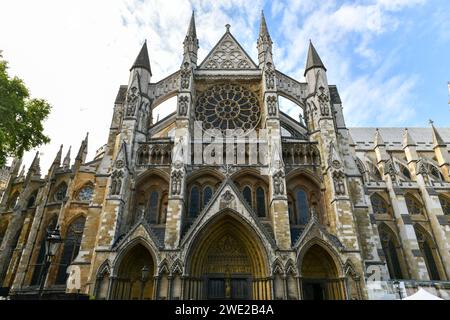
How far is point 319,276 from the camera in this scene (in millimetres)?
15953

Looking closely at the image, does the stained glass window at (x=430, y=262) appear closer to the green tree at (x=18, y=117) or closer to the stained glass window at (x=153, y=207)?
the stained glass window at (x=153, y=207)

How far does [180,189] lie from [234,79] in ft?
32.4

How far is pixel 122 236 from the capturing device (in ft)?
53.1

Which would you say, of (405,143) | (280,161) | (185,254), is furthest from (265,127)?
(405,143)

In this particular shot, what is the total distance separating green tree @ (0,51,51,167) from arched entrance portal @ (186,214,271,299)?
393 inches

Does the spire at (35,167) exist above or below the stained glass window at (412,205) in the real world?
above

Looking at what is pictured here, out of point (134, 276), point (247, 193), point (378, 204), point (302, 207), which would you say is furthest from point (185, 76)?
point (378, 204)

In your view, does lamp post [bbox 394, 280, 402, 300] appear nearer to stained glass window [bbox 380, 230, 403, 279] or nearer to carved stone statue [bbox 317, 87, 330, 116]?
carved stone statue [bbox 317, 87, 330, 116]

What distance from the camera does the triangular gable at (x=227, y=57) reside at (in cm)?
2303

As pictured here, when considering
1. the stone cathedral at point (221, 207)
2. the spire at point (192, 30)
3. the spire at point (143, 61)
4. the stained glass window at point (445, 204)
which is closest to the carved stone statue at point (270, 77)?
the stone cathedral at point (221, 207)

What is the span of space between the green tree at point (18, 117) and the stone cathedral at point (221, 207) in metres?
4.48

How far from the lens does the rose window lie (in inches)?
815

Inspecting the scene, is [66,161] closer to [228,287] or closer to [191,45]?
[191,45]

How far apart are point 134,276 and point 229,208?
6.40m
